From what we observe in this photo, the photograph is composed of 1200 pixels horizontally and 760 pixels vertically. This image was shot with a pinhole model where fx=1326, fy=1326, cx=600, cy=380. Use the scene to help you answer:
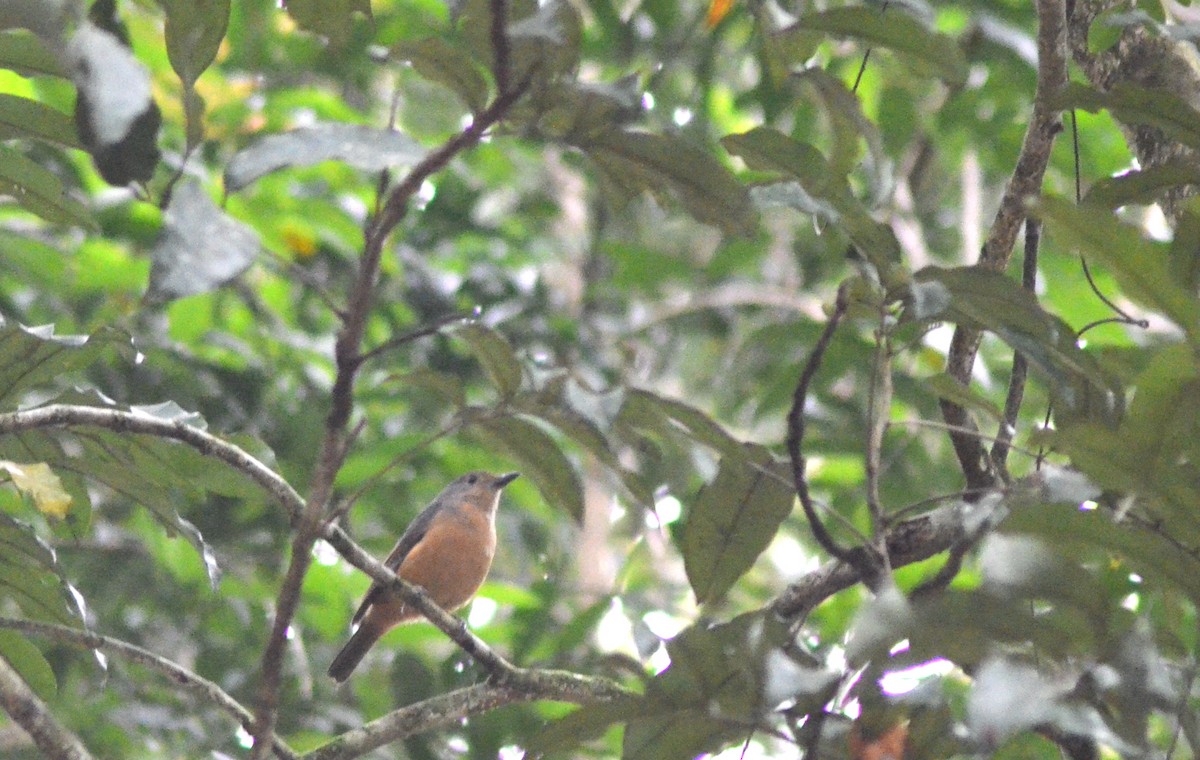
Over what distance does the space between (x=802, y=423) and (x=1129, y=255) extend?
18.8 inches

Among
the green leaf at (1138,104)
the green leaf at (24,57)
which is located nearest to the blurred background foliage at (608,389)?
the green leaf at (1138,104)

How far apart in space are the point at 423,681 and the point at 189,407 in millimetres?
1812

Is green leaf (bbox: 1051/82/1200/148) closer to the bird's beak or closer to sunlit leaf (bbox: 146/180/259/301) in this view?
sunlit leaf (bbox: 146/180/259/301)

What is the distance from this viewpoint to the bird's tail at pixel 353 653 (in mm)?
5367

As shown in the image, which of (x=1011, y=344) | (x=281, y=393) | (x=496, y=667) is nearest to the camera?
(x=1011, y=344)

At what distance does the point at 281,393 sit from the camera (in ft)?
19.2

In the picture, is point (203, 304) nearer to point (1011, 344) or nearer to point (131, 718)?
point (131, 718)

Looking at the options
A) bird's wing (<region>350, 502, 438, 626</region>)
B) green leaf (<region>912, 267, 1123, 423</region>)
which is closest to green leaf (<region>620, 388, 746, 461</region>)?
green leaf (<region>912, 267, 1123, 423</region>)

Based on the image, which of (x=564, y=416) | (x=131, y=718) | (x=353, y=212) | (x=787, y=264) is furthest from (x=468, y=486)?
(x=564, y=416)

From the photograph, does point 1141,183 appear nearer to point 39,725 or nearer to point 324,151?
point 324,151

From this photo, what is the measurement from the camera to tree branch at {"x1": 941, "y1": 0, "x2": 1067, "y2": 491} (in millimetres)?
2541

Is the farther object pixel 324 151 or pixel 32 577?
pixel 32 577

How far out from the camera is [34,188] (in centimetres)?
219

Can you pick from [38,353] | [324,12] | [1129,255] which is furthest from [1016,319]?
[38,353]
